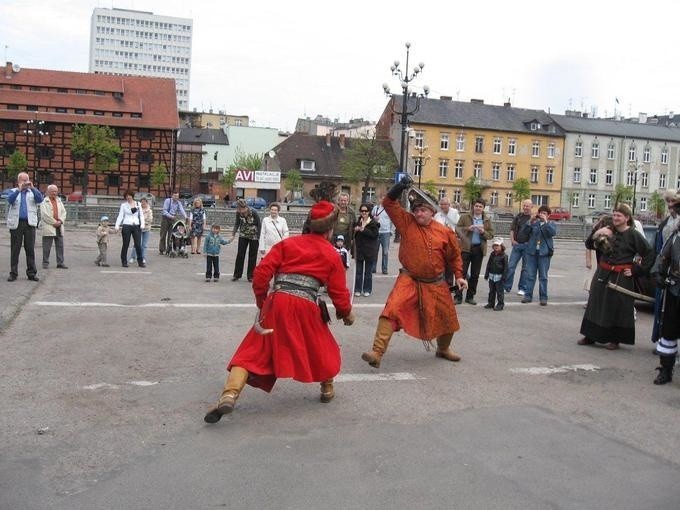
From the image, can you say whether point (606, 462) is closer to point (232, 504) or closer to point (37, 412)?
point (232, 504)

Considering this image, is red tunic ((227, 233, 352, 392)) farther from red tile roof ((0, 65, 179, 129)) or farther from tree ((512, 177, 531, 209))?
tree ((512, 177, 531, 209))

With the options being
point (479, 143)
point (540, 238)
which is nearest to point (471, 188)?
point (479, 143)

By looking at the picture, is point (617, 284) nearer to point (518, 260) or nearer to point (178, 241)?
point (518, 260)

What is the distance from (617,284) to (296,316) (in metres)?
4.88

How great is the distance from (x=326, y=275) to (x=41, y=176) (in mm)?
70624

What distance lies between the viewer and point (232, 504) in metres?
4.32

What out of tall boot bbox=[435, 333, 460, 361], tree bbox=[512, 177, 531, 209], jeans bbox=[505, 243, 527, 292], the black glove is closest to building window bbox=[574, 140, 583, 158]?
tree bbox=[512, 177, 531, 209]

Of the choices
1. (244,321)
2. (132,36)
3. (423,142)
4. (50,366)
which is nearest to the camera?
(50,366)

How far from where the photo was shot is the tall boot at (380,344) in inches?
305

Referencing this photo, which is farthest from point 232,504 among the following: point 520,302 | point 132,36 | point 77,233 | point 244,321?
point 132,36

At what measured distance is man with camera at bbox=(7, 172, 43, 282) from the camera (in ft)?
43.1

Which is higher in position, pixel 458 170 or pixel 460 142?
pixel 460 142

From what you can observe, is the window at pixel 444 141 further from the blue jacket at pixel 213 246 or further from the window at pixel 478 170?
the blue jacket at pixel 213 246

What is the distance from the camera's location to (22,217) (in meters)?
13.2
